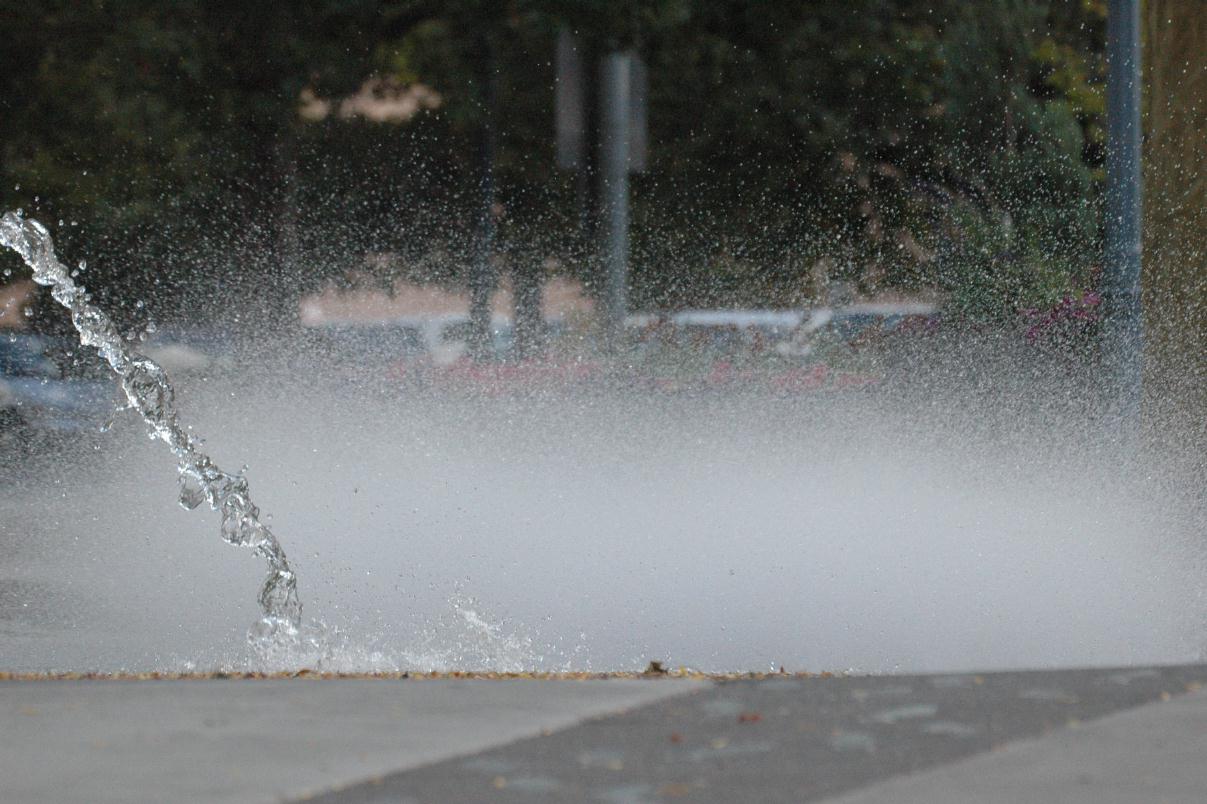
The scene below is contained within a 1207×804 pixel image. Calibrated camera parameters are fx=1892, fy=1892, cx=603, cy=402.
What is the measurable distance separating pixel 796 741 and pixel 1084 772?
74 cm

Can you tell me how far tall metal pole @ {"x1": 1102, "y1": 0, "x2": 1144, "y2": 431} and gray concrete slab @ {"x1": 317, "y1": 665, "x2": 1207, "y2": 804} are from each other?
4.09 m

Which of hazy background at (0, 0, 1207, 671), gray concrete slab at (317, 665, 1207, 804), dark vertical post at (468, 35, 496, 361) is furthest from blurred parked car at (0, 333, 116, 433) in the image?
gray concrete slab at (317, 665, 1207, 804)

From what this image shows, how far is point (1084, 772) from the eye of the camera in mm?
4535

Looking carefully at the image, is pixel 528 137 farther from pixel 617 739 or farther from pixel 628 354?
pixel 617 739

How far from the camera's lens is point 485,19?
2186 centimetres

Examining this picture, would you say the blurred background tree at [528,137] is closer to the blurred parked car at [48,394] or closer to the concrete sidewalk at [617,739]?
the blurred parked car at [48,394]

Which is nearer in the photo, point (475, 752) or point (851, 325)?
point (475, 752)

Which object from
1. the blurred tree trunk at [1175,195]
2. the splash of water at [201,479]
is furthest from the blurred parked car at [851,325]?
the splash of water at [201,479]

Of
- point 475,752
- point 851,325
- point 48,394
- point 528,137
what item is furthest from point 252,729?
point 528,137

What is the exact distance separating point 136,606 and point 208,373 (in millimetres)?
9228

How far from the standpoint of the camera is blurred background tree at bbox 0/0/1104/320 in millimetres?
20203

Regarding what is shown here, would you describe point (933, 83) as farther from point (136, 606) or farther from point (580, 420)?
point (136, 606)

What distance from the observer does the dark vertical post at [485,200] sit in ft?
72.0

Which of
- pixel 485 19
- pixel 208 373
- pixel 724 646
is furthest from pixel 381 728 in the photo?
pixel 485 19
